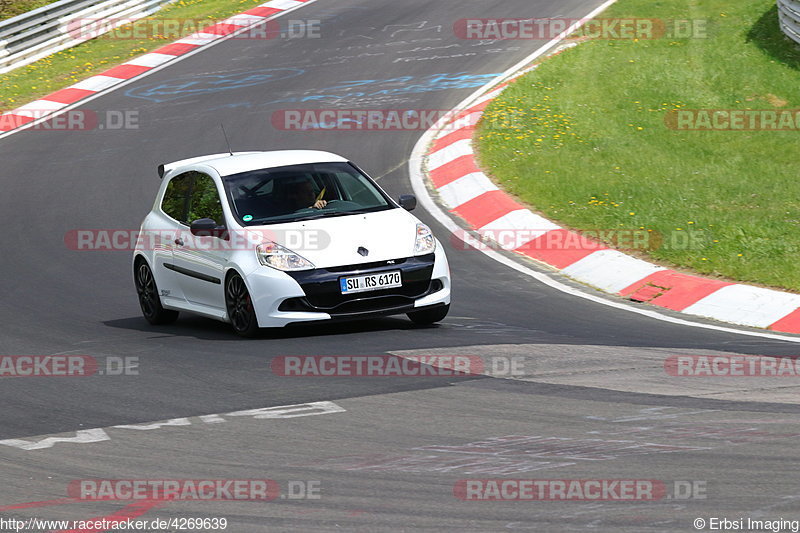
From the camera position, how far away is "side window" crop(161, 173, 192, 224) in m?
11.5

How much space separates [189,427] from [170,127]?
1369 cm

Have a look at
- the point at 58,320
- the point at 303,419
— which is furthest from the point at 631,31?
the point at 303,419

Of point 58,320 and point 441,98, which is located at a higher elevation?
point 441,98

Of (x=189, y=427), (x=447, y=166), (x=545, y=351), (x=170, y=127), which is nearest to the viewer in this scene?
(x=189, y=427)

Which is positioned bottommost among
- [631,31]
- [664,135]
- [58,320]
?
[58,320]

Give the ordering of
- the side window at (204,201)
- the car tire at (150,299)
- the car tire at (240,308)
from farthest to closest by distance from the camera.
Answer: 1. the car tire at (150,299)
2. the side window at (204,201)
3. the car tire at (240,308)

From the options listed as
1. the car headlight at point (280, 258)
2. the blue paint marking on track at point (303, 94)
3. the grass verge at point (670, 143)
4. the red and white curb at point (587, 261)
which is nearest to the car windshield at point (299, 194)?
the car headlight at point (280, 258)

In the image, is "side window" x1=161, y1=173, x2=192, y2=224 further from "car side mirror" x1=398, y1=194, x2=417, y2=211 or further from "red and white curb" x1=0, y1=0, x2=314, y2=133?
"red and white curb" x1=0, y1=0, x2=314, y2=133

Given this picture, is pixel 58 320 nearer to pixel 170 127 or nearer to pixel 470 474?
pixel 470 474

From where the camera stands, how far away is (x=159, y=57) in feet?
82.0

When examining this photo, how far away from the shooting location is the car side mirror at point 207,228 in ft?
34.6

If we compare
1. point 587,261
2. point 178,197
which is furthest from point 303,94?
point 178,197

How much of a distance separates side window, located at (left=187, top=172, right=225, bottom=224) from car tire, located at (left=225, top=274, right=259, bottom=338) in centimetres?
75

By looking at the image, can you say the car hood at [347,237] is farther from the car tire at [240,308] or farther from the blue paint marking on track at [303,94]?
the blue paint marking on track at [303,94]
